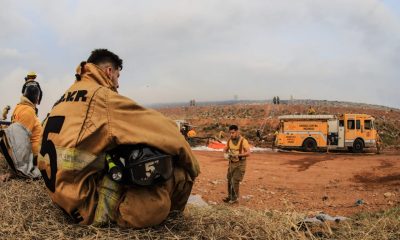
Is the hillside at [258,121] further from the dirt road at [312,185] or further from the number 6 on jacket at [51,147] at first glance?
the number 6 on jacket at [51,147]

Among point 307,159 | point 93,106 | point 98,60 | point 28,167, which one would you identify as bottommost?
point 307,159

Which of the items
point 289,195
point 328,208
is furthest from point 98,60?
point 289,195

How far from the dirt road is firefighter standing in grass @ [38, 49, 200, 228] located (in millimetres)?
5736

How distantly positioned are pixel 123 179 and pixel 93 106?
18.6 inches

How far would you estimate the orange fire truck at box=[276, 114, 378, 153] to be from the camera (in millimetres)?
26750

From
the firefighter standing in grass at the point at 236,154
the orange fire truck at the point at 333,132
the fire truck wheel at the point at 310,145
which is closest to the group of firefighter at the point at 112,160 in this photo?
the firefighter standing in grass at the point at 236,154

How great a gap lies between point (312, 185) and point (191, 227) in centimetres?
1251

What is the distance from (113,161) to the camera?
7.54 ft

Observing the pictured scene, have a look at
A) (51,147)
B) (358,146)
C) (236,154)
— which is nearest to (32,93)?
(51,147)

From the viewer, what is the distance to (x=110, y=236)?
7.47ft

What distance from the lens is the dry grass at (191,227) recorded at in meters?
2.33

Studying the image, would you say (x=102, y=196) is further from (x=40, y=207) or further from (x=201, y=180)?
(x=201, y=180)

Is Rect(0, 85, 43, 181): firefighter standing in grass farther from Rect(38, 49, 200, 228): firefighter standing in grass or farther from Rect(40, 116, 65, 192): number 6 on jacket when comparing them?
Rect(38, 49, 200, 228): firefighter standing in grass

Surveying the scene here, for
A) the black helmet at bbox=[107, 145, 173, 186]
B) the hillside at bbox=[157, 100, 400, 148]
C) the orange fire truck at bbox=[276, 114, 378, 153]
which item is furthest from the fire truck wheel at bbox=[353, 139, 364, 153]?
the black helmet at bbox=[107, 145, 173, 186]
